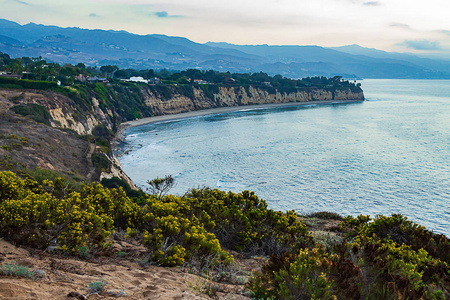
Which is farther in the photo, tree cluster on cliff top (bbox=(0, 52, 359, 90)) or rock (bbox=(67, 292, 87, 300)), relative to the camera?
tree cluster on cliff top (bbox=(0, 52, 359, 90))

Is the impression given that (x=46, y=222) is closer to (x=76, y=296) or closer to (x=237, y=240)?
(x=76, y=296)

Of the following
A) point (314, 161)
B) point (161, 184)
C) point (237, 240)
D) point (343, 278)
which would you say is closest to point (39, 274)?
point (343, 278)

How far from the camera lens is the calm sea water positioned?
111 ft

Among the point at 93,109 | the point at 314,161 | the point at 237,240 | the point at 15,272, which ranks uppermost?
the point at 93,109

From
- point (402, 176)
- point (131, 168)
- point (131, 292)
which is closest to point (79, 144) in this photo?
point (131, 168)

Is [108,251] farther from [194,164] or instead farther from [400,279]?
[194,164]

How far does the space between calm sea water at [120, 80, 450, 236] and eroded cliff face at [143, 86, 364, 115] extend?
16375mm

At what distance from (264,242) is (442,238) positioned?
244 inches

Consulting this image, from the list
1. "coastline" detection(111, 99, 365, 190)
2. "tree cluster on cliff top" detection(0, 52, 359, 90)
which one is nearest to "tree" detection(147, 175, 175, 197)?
"coastline" detection(111, 99, 365, 190)

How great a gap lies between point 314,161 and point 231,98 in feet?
263

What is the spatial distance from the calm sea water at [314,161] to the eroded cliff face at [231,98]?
16375 millimetres

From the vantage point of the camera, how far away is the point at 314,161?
4947cm

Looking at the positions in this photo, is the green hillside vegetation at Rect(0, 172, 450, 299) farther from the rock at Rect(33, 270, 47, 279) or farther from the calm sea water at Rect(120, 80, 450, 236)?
the calm sea water at Rect(120, 80, 450, 236)

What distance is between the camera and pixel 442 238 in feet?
40.1
